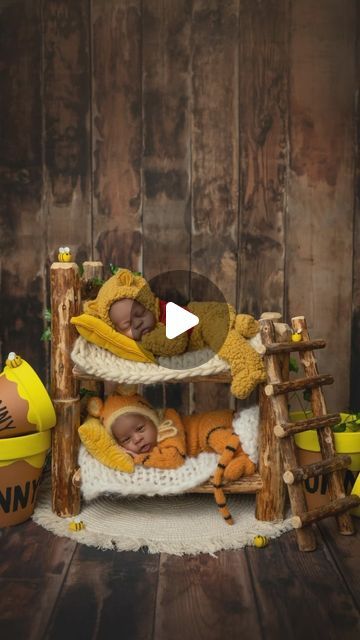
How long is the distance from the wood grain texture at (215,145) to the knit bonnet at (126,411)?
0.75m

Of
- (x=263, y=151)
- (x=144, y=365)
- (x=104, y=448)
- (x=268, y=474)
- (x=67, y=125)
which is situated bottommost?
(x=268, y=474)

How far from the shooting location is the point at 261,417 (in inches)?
93.4

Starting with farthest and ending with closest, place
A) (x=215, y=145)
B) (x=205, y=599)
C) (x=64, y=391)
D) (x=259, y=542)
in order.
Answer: (x=215, y=145) < (x=64, y=391) < (x=259, y=542) < (x=205, y=599)

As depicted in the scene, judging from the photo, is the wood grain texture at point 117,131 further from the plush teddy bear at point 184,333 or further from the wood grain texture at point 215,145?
the plush teddy bear at point 184,333

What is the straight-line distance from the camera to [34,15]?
2.97 meters

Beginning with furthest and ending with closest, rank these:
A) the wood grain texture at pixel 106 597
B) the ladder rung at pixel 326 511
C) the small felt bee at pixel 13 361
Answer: the small felt bee at pixel 13 361 < the ladder rung at pixel 326 511 < the wood grain texture at pixel 106 597

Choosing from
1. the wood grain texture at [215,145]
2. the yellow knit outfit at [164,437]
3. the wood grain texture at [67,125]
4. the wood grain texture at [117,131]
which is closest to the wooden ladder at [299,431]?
the yellow knit outfit at [164,437]

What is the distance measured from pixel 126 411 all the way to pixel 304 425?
573mm

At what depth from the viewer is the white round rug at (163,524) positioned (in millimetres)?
2207

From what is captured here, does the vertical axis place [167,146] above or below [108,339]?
above

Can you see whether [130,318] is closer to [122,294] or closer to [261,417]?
[122,294]

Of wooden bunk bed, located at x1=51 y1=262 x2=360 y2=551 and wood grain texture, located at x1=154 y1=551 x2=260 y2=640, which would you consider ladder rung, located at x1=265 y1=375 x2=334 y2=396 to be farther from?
wood grain texture, located at x1=154 y1=551 x2=260 y2=640

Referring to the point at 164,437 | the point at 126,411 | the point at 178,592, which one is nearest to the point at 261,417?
the point at 164,437

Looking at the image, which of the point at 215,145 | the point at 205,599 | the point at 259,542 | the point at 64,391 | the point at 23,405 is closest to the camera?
the point at 205,599
